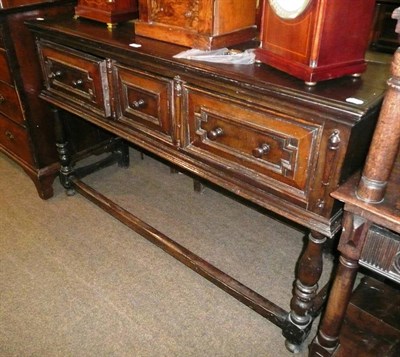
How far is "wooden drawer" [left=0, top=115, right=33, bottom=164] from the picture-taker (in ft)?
7.38

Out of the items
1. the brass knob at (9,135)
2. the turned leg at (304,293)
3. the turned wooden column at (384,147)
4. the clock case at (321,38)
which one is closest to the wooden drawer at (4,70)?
the brass knob at (9,135)

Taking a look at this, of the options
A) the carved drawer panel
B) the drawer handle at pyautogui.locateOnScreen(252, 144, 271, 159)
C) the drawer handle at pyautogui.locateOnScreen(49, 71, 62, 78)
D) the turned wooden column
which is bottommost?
the carved drawer panel

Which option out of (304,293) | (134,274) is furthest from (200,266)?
(304,293)

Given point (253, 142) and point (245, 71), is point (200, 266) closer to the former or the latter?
point (253, 142)

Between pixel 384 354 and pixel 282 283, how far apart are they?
1.76ft

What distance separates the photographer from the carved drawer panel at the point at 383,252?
3.27ft

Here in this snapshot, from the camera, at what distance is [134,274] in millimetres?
1909

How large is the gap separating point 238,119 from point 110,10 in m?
0.89

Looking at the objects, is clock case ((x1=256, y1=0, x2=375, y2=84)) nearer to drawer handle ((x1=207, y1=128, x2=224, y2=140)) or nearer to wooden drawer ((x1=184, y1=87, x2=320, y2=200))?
wooden drawer ((x1=184, y1=87, x2=320, y2=200))

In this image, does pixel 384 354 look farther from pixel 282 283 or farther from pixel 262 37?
pixel 262 37

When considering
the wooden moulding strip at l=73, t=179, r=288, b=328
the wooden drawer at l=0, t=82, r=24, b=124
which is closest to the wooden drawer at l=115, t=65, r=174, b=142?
the wooden moulding strip at l=73, t=179, r=288, b=328

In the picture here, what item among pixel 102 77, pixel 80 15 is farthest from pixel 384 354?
pixel 80 15

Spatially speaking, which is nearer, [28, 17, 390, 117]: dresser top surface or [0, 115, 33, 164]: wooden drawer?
[28, 17, 390, 117]: dresser top surface

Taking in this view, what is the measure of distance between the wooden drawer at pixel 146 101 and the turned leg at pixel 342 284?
71 cm
